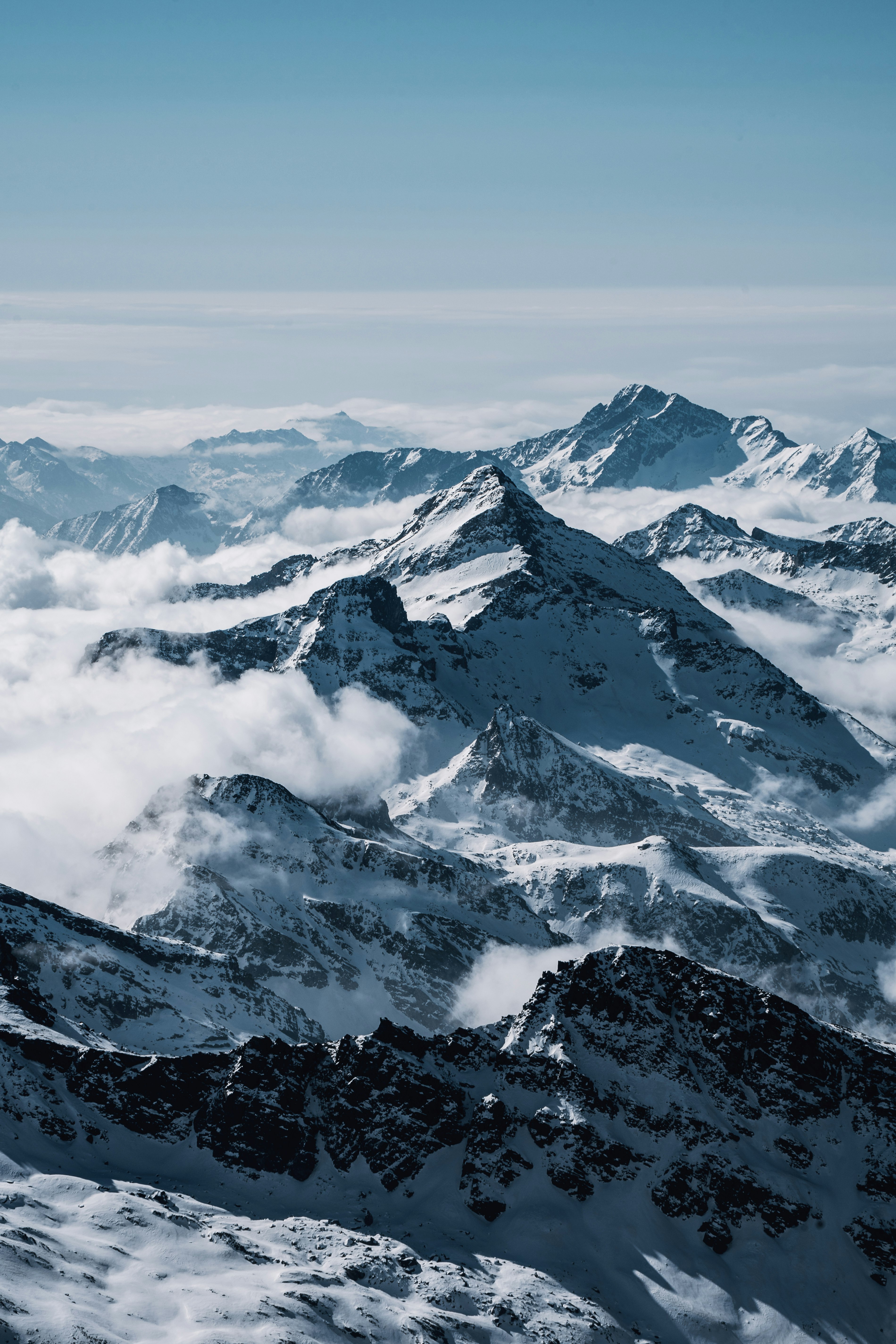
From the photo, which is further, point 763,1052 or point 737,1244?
point 763,1052

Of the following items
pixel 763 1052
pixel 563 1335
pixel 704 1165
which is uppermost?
pixel 763 1052

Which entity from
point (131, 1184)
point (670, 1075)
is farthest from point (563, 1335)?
point (131, 1184)

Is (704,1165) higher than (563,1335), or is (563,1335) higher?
(704,1165)

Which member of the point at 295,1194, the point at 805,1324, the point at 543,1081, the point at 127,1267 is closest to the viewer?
the point at 127,1267

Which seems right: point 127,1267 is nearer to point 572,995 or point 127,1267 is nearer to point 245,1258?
point 245,1258

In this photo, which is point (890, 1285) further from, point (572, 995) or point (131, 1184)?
point (131, 1184)

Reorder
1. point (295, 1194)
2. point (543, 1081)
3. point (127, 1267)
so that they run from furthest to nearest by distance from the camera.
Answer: point (543, 1081)
point (295, 1194)
point (127, 1267)
